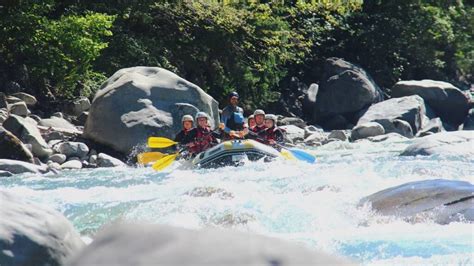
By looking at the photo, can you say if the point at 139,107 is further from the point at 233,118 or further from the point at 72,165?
the point at 72,165

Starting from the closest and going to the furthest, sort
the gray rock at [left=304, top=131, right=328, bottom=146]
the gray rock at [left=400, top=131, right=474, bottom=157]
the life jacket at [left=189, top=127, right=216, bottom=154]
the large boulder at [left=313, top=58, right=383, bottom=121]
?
the gray rock at [left=400, top=131, right=474, bottom=157] < the life jacket at [left=189, top=127, right=216, bottom=154] < the gray rock at [left=304, top=131, right=328, bottom=146] < the large boulder at [left=313, top=58, right=383, bottom=121]

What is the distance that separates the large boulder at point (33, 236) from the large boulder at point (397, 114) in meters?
15.0

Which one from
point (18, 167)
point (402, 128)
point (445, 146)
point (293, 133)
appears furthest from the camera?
point (402, 128)

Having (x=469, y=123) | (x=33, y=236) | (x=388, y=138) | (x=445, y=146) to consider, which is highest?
(x=33, y=236)

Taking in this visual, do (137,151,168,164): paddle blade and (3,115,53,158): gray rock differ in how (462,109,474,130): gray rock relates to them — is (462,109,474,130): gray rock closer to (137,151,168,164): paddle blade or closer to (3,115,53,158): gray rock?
(137,151,168,164): paddle blade

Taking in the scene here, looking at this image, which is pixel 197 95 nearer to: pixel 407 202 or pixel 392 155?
pixel 392 155

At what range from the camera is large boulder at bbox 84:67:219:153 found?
13.9 metres

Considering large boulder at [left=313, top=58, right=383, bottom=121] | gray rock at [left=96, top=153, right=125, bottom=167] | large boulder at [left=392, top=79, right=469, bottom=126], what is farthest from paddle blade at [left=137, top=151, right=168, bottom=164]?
large boulder at [left=392, top=79, right=469, bottom=126]

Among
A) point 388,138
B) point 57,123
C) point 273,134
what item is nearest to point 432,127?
point 388,138

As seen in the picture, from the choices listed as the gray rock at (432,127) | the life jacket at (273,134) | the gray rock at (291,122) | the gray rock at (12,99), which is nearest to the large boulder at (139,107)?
the gray rock at (12,99)

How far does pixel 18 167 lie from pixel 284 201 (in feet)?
14.7

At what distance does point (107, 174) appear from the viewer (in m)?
11.6

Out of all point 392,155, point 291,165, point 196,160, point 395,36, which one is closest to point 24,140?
point 196,160

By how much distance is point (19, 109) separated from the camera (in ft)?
48.0
